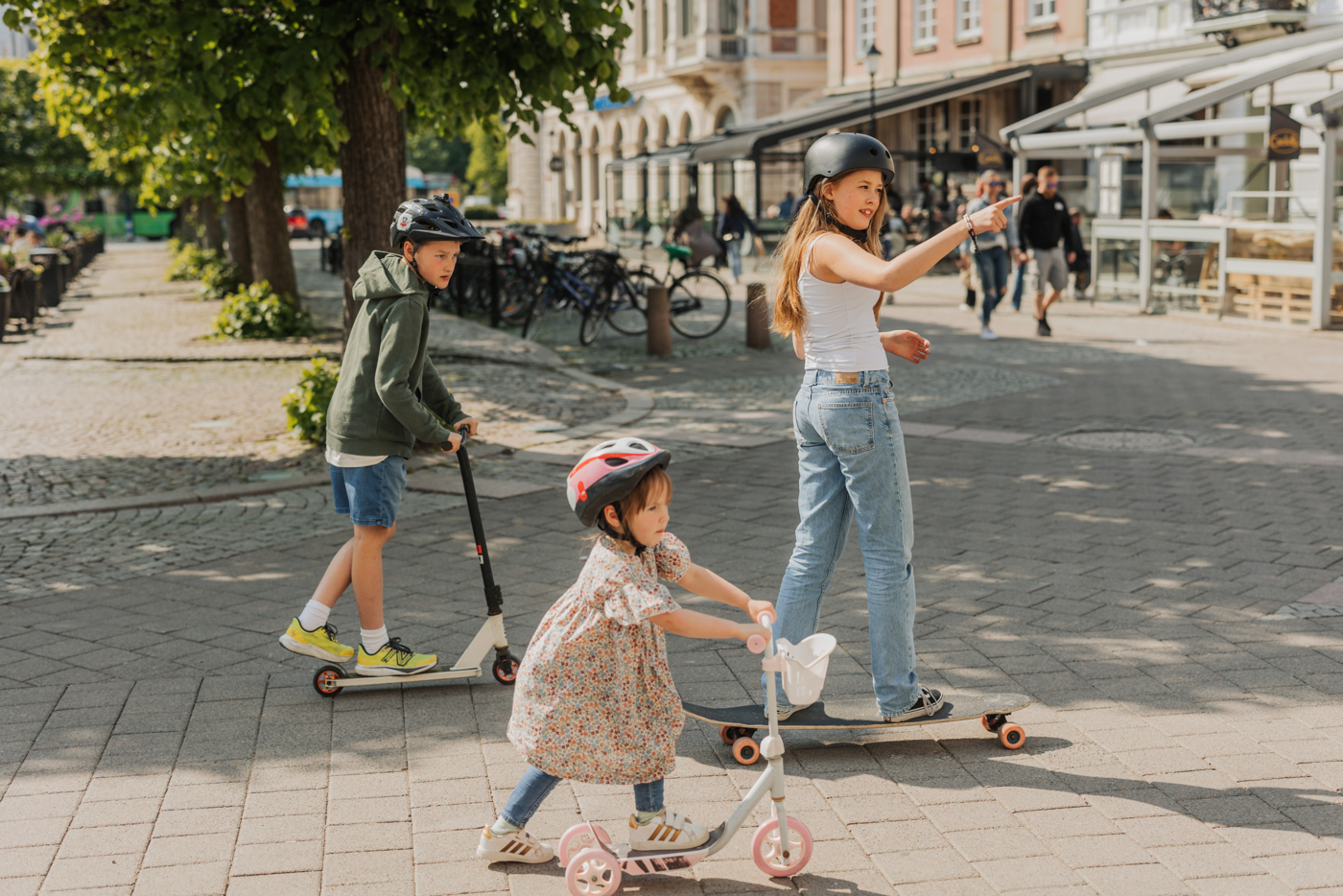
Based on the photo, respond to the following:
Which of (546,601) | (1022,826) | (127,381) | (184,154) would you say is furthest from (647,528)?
(184,154)

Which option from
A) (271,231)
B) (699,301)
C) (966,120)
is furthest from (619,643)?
(966,120)

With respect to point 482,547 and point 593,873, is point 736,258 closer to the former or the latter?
point 482,547

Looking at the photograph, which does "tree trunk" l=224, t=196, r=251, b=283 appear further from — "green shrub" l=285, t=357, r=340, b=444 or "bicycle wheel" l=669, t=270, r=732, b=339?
"green shrub" l=285, t=357, r=340, b=444

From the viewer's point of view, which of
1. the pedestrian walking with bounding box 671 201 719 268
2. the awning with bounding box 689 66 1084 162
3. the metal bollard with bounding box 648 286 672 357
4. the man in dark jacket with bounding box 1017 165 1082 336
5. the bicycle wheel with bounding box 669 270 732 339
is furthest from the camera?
the awning with bounding box 689 66 1084 162

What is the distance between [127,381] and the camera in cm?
1315

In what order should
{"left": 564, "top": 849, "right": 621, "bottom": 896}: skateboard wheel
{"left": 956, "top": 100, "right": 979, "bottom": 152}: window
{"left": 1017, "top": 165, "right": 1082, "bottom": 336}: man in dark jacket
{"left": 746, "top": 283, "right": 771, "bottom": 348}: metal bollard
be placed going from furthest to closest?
{"left": 956, "top": 100, "right": 979, "bottom": 152}: window < {"left": 1017, "top": 165, "right": 1082, "bottom": 336}: man in dark jacket < {"left": 746, "top": 283, "right": 771, "bottom": 348}: metal bollard < {"left": 564, "top": 849, "right": 621, "bottom": 896}: skateboard wheel

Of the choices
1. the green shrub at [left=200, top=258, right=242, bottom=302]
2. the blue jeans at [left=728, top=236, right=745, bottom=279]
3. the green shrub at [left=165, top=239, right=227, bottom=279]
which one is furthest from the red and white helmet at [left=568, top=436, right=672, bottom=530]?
the green shrub at [left=165, top=239, right=227, bottom=279]

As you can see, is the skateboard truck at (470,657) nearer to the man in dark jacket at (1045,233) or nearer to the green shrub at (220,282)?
the man in dark jacket at (1045,233)

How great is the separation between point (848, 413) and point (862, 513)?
31 centimetres

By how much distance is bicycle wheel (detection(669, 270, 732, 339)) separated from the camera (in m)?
15.8

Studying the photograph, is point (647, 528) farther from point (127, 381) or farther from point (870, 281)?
point (127, 381)

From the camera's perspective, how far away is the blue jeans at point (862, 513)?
3885mm

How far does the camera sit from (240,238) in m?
22.9

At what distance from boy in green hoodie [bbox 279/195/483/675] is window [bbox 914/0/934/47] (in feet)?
99.2
